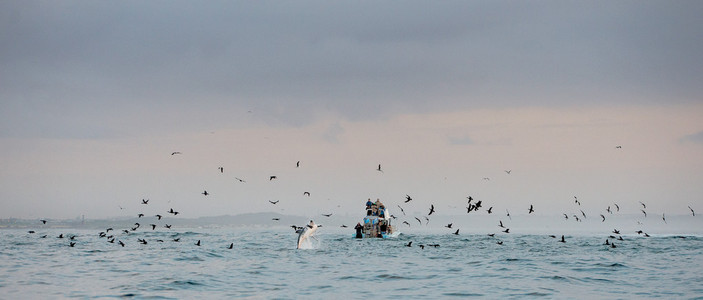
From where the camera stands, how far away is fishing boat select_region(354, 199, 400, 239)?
9403 cm

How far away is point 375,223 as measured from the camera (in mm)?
94188

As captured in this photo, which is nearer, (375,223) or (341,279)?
(341,279)

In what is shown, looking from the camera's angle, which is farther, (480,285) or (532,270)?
(532,270)

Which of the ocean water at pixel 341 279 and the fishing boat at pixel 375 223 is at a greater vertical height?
the fishing boat at pixel 375 223

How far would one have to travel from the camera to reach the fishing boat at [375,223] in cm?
9403

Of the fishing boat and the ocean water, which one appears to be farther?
the fishing boat

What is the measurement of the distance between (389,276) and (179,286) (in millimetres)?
12721

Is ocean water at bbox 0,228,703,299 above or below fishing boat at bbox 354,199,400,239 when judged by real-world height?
below

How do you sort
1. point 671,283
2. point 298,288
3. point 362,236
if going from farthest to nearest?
point 362,236, point 671,283, point 298,288

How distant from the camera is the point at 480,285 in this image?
3128 cm

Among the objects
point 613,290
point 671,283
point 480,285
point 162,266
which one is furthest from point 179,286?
point 671,283

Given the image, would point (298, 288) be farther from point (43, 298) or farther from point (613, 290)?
point (613, 290)


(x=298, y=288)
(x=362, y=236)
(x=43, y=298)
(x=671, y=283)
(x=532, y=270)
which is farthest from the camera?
(x=362, y=236)

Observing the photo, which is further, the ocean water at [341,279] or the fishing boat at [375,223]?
the fishing boat at [375,223]
